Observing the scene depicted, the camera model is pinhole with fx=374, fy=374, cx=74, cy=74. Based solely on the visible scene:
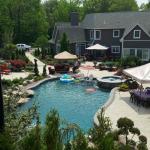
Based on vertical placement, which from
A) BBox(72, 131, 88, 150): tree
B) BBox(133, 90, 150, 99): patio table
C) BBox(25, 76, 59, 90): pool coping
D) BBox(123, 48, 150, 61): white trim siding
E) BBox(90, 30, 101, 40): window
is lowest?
BBox(25, 76, 59, 90): pool coping

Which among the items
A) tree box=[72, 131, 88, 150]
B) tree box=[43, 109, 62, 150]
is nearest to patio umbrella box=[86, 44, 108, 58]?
tree box=[43, 109, 62, 150]

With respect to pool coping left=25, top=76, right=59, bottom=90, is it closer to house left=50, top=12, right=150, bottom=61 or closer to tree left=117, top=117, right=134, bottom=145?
tree left=117, top=117, right=134, bottom=145

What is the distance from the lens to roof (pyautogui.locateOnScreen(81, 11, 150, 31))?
183 feet

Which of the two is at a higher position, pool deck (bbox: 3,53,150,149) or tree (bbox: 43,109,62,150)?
tree (bbox: 43,109,62,150)

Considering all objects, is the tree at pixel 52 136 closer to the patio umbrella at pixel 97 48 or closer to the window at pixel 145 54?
the patio umbrella at pixel 97 48

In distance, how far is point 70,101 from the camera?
96.5 ft

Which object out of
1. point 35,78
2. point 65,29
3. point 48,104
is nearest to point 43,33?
point 65,29

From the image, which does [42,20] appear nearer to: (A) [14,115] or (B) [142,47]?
(B) [142,47]

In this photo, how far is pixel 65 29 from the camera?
197ft

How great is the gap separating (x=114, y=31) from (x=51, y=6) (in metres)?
58.8

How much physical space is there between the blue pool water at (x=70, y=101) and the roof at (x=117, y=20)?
21.8m

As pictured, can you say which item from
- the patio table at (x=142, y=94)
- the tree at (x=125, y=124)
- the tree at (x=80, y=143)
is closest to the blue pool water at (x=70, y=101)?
the patio table at (x=142, y=94)

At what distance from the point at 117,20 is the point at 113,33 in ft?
7.98

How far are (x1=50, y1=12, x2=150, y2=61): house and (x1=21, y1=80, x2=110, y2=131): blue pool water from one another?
60.2 feet
